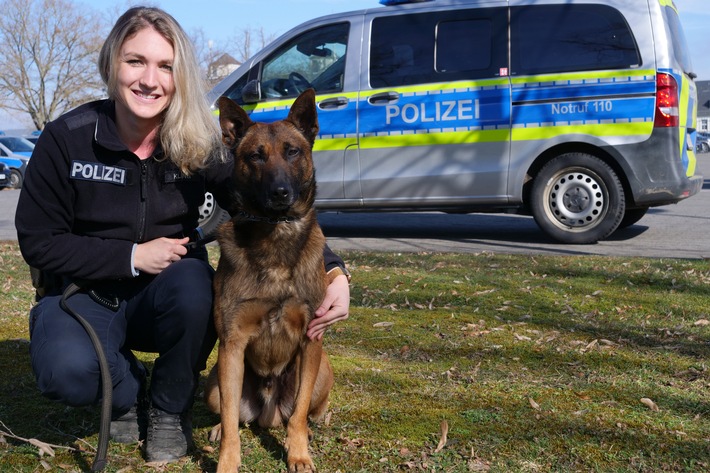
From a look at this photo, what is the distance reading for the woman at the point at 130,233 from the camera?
113 inches

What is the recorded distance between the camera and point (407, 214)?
11086mm

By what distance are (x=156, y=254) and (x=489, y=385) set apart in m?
1.71

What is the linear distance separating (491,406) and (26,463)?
1909 mm

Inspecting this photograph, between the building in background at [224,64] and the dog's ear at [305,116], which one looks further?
the building in background at [224,64]

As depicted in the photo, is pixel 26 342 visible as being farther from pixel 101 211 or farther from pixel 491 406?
pixel 491 406

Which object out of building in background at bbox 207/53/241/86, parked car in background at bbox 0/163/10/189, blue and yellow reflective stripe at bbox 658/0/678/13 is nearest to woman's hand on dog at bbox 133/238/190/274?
blue and yellow reflective stripe at bbox 658/0/678/13

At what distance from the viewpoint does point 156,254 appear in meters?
2.96

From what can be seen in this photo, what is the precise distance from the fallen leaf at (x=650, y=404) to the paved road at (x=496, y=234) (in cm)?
404

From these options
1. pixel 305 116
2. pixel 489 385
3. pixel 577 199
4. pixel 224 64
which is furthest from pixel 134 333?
pixel 224 64

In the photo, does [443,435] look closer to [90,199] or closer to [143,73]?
[90,199]

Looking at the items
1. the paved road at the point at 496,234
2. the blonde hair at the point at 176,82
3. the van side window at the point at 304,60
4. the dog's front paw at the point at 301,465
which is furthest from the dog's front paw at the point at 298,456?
the van side window at the point at 304,60

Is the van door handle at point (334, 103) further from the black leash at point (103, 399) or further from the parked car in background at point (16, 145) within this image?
the parked car in background at point (16, 145)

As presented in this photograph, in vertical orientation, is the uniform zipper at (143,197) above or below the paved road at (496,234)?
above

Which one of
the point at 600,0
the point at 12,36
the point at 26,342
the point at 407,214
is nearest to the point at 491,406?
the point at 26,342
